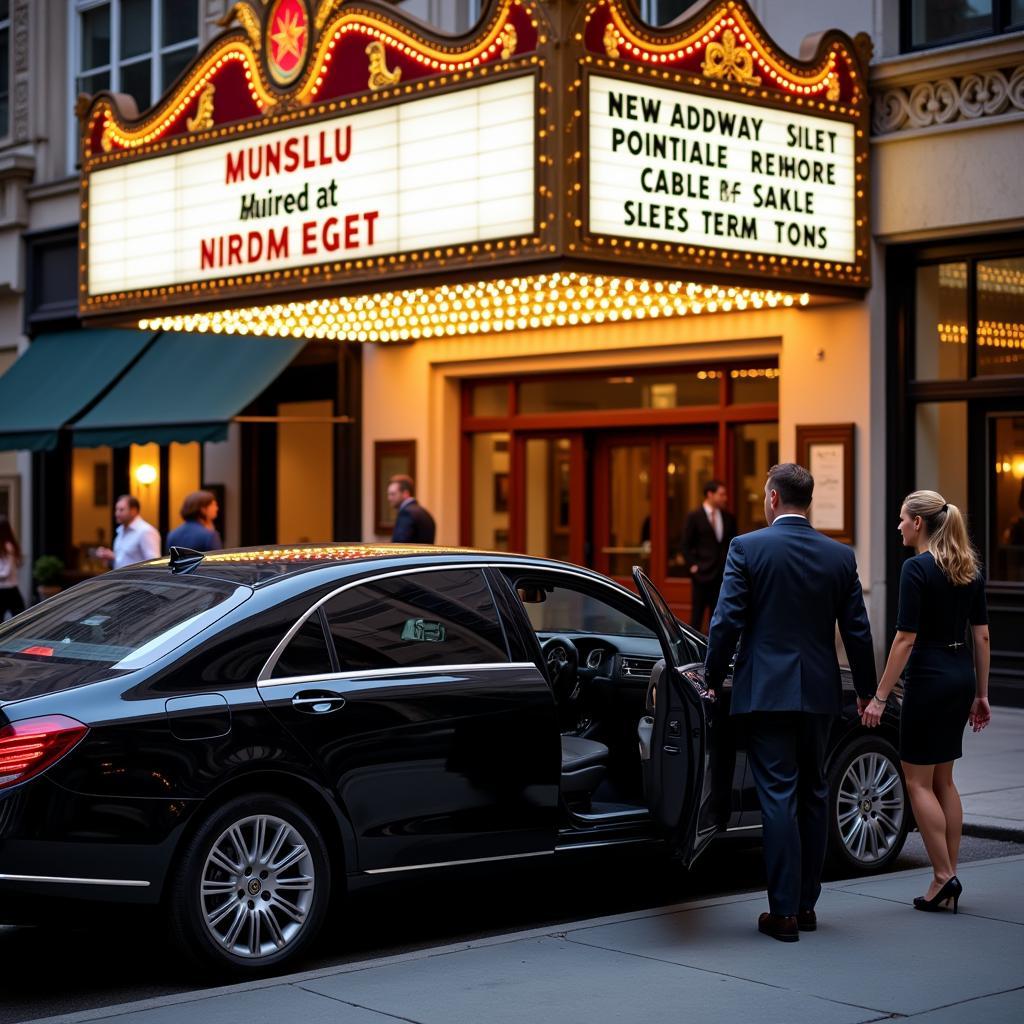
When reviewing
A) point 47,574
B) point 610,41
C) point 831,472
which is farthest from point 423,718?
point 47,574

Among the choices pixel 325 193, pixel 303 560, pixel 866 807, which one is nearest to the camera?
pixel 303 560

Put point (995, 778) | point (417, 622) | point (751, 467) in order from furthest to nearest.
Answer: point (751, 467)
point (995, 778)
point (417, 622)

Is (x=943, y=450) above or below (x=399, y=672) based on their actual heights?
above

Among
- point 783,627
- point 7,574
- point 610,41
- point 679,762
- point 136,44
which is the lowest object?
point 679,762

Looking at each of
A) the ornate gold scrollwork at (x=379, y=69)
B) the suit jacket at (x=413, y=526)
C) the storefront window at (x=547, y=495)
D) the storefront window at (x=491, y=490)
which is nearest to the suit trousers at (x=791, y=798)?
the suit jacket at (x=413, y=526)

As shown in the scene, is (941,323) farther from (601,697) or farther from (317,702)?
(317,702)

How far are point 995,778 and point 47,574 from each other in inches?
Result: 568

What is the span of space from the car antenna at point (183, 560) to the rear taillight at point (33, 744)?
50.9 inches

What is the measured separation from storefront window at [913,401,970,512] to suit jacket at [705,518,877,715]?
26.1ft

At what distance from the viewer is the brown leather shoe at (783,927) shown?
22.3 ft

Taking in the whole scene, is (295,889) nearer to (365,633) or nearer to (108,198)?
(365,633)

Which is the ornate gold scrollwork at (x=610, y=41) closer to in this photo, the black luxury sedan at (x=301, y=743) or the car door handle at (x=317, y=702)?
the black luxury sedan at (x=301, y=743)

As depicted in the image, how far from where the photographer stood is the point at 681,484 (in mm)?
16797

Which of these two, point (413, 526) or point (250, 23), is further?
point (250, 23)
